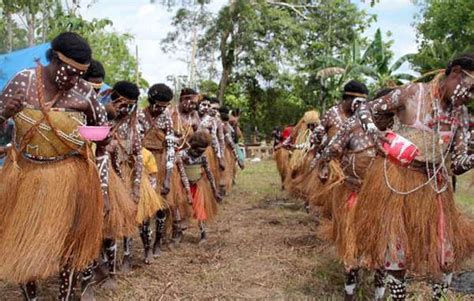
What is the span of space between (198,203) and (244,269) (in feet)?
3.98

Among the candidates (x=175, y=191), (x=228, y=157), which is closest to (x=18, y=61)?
(x=228, y=157)

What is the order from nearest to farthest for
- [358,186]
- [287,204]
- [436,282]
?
1. [436,282]
2. [358,186]
3. [287,204]

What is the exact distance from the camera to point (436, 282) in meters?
4.09

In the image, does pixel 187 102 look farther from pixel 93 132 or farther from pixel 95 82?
pixel 93 132

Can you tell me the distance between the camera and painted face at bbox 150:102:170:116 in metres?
5.64

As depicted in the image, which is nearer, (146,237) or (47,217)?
(47,217)

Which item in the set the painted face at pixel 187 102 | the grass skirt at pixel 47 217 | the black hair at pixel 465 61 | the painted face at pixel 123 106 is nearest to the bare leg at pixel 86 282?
the grass skirt at pixel 47 217

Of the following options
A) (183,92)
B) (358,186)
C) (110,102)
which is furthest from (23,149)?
(183,92)

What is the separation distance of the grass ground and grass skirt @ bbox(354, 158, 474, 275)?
1.36ft

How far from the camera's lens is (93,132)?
3402mm

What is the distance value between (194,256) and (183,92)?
209 centimetres

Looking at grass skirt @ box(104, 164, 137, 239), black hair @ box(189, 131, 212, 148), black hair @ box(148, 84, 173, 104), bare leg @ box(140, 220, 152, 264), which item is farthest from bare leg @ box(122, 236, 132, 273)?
black hair @ box(189, 131, 212, 148)

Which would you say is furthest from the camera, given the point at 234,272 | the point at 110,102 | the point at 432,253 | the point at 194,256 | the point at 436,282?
the point at 194,256

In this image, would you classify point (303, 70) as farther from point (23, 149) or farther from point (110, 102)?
point (23, 149)
